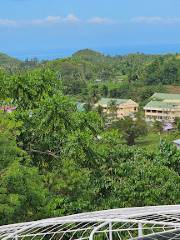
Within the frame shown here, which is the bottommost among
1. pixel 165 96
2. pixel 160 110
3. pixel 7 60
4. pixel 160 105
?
pixel 160 110

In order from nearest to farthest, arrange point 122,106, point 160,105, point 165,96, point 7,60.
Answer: point 122,106 → point 160,105 → point 165,96 → point 7,60

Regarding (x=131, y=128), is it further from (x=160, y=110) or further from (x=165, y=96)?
(x=165, y=96)

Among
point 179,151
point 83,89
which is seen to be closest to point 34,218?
point 179,151

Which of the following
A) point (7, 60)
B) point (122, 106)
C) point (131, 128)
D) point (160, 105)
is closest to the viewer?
point (131, 128)

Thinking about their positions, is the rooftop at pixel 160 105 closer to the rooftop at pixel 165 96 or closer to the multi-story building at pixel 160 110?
the multi-story building at pixel 160 110

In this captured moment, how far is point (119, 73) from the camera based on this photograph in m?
71.2

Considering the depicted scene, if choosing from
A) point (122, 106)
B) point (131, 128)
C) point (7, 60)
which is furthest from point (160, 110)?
point (7, 60)

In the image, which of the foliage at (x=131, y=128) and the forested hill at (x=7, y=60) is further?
the forested hill at (x=7, y=60)

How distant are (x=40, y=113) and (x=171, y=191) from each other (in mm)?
2908

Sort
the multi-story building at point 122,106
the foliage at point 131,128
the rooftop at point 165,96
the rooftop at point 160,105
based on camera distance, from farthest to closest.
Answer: the rooftop at point 165,96, the rooftop at point 160,105, the multi-story building at point 122,106, the foliage at point 131,128

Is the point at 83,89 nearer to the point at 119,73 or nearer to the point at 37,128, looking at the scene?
the point at 119,73

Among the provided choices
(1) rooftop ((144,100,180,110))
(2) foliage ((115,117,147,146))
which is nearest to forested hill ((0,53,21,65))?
(1) rooftop ((144,100,180,110))

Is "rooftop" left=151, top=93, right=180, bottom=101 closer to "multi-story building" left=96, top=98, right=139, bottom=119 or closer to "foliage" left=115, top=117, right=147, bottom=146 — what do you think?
"multi-story building" left=96, top=98, right=139, bottom=119

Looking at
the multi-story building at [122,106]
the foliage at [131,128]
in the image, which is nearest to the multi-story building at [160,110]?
the multi-story building at [122,106]
